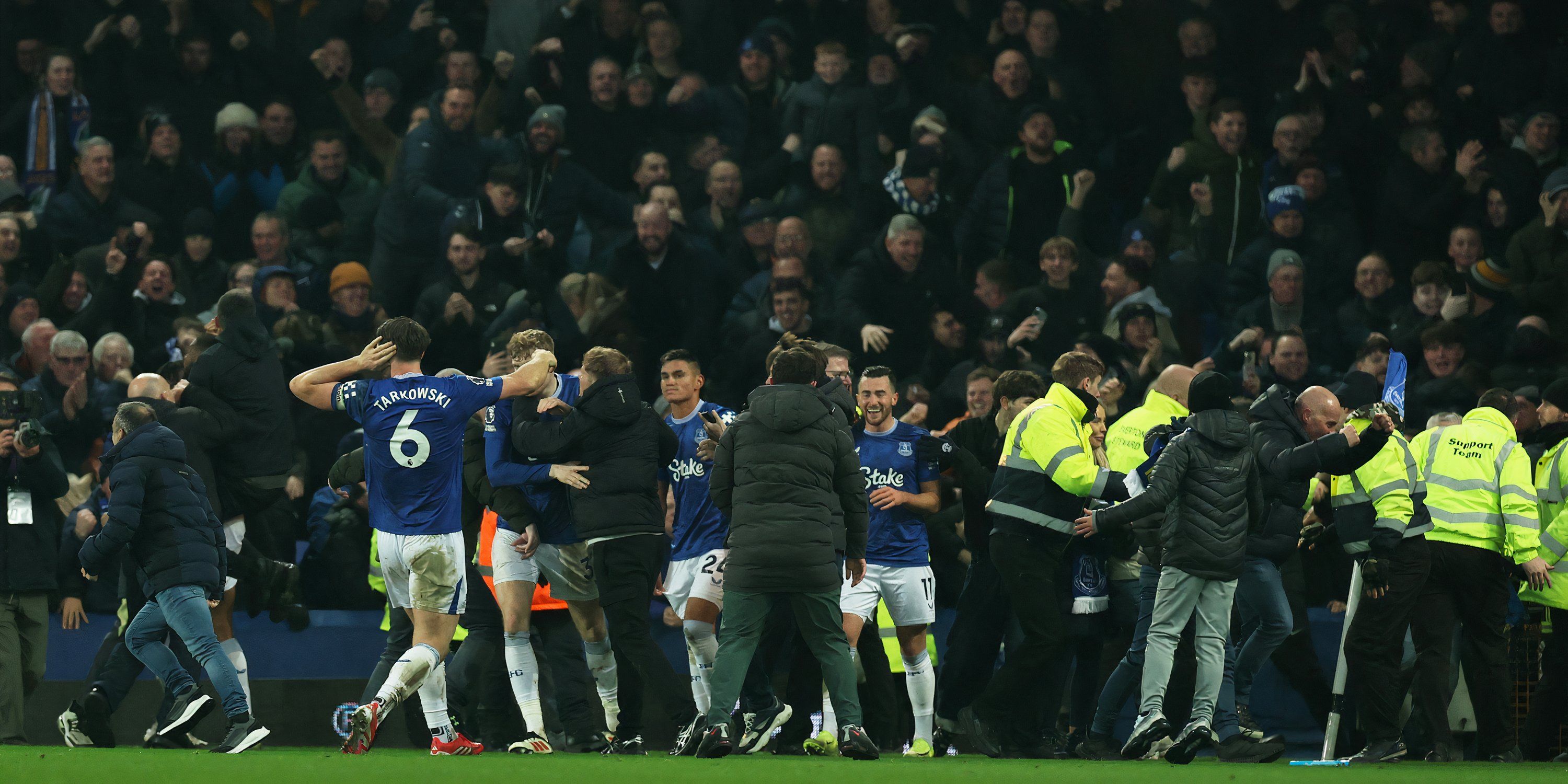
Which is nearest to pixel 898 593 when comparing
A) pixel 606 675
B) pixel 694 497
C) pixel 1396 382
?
pixel 694 497

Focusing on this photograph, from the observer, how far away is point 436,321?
539 inches

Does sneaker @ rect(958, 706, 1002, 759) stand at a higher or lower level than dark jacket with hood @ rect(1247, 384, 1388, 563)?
lower

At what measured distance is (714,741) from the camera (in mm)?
8734

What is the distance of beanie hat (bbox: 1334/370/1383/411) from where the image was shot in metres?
11.5

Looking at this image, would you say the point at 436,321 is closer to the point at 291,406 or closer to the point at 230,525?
the point at 291,406

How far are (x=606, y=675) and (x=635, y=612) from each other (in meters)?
0.71

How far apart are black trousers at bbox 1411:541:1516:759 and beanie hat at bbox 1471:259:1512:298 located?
13.0ft

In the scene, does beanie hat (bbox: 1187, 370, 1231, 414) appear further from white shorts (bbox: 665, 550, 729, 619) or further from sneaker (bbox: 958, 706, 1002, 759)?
white shorts (bbox: 665, 550, 729, 619)

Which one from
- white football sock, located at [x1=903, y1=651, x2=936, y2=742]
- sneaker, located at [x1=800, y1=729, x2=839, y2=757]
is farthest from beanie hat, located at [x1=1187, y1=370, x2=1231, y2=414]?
sneaker, located at [x1=800, y1=729, x2=839, y2=757]

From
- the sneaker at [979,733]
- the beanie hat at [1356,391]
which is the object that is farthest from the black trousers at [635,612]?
the beanie hat at [1356,391]

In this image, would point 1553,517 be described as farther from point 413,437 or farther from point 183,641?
point 183,641

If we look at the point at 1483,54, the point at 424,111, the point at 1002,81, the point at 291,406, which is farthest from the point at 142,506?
the point at 1483,54

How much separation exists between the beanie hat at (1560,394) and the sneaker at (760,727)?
16.3 ft

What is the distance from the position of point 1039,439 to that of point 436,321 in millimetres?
5540
